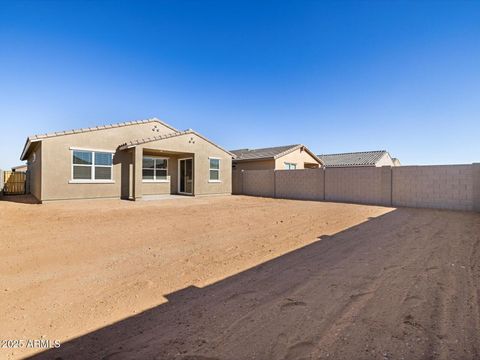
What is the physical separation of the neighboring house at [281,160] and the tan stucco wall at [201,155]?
2013 mm

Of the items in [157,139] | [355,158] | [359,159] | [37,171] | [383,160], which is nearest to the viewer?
[37,171]

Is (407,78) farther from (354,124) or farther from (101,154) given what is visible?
(101,154)

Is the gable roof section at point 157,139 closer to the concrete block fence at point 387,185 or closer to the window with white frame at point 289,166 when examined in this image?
the concrete block fence at point 387,185

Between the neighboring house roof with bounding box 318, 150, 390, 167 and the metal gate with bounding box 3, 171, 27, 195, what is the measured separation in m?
29.9

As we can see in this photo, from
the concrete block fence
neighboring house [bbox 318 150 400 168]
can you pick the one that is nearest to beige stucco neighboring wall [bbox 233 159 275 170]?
the concrete block fence

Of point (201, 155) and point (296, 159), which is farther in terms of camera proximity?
point (296, 159)

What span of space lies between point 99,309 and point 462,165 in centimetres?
1419

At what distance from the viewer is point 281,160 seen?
21.3 meters

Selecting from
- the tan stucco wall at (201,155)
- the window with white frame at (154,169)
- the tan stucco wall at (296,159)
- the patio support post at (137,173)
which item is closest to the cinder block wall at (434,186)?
the tan stucco wall at (296,159)

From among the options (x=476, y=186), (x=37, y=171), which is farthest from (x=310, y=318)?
(x=37, y=171)

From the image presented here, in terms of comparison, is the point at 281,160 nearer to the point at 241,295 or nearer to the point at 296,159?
the point at 296,159

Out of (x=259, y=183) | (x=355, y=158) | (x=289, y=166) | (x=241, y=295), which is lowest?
(x=241, y=295)

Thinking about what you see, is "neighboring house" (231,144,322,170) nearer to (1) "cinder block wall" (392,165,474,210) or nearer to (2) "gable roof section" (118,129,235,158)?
(2) "gable roof section" (118,129,235,158)

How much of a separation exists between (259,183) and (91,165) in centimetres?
1148
